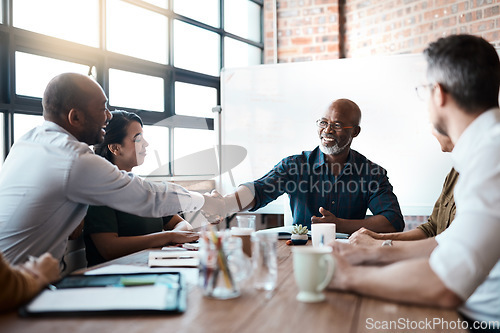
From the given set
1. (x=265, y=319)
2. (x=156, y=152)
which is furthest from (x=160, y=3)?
(x=265, y=319)

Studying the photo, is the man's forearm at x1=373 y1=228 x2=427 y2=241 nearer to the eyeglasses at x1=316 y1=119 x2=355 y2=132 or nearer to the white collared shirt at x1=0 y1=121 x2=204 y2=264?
the eyeglasses at x1=316 y1=119 x2=355 y2=132

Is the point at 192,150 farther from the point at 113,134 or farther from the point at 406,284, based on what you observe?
the point at 406,284

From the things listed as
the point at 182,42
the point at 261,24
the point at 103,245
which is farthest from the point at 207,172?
the point at 103,245

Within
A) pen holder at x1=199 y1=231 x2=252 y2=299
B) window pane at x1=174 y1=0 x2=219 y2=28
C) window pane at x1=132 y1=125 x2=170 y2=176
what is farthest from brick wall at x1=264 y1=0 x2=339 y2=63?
pen holder at x1=199 y1=231 x2=252 y2=299

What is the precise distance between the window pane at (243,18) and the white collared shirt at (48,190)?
3186mm

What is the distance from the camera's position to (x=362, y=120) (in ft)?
12.0

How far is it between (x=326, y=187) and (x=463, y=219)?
177cm

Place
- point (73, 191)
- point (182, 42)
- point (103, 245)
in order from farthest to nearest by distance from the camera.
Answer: point (182, 42)
point (103, 245)
point (73, 191)

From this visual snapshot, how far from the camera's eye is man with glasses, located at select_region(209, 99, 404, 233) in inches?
107

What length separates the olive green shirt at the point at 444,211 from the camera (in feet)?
6.93

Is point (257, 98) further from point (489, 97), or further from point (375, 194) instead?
point (489, 97)

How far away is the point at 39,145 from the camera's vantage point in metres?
1.68

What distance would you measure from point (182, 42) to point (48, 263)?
128 inches

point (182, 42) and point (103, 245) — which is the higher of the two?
point (182, 42)
